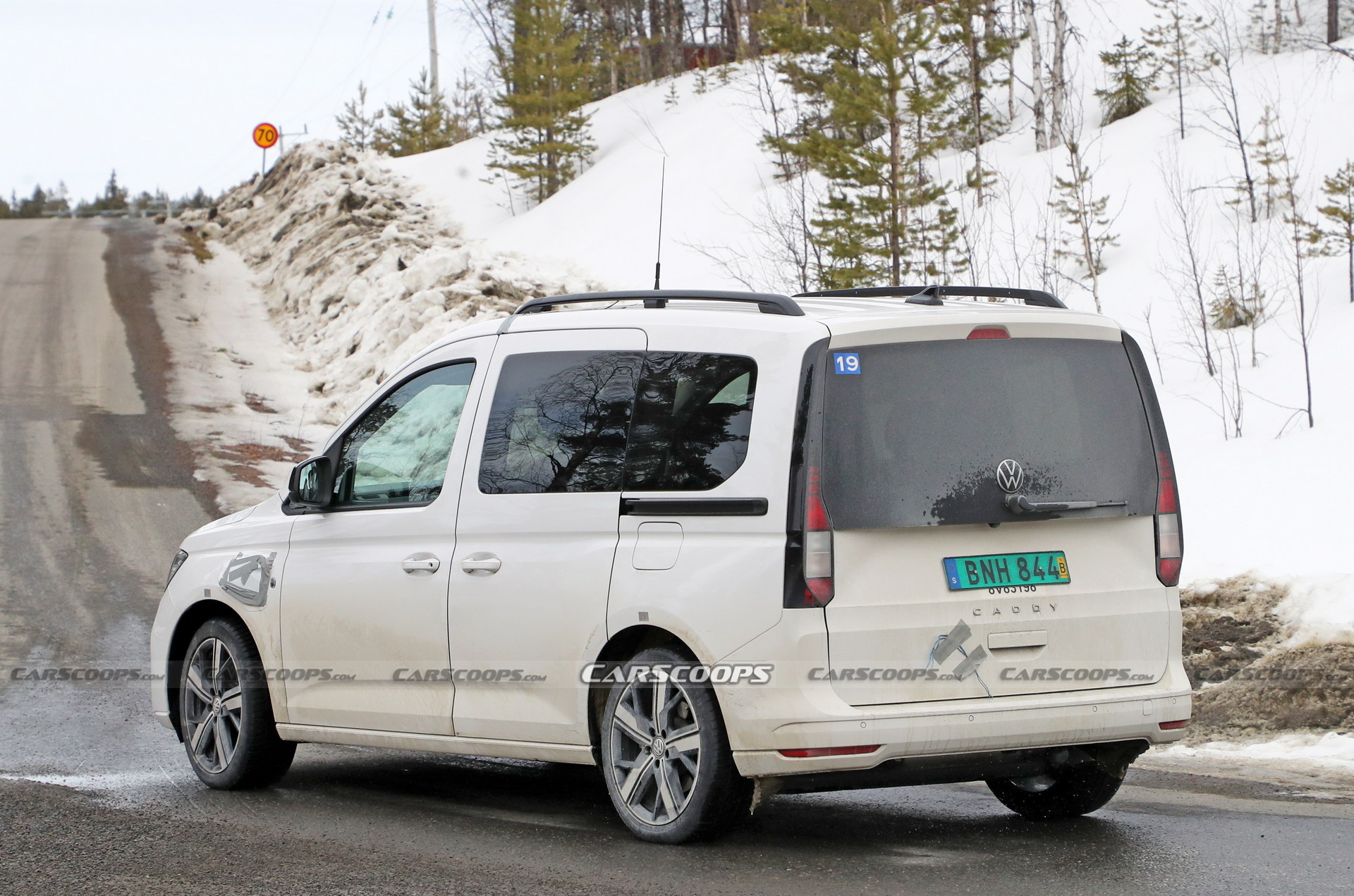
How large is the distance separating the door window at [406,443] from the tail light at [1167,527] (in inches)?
111

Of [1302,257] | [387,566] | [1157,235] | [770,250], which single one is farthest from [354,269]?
[387,566]

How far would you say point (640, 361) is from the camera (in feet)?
17.9

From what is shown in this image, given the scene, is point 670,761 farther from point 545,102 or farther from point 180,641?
point 545,102

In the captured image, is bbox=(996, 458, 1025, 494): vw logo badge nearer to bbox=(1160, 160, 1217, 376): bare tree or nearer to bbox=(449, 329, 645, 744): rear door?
bbox=(449, 329, 645, 744): rear door

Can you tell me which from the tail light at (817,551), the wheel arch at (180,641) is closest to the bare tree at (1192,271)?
the tail light at (817,551)

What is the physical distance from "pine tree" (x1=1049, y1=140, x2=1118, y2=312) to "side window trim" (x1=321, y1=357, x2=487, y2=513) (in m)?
11.5

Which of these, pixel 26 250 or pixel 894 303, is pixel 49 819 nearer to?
pixel 894 303

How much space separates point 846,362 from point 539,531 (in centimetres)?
142

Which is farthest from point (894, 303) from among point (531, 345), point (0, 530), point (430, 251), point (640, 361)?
point (430, 251)

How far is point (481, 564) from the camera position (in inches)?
221

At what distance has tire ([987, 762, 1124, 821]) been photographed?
222 inches

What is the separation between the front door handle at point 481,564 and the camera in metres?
5.57

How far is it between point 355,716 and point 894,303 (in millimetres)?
2939

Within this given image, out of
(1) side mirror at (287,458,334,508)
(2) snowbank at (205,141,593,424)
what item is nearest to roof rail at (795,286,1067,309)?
(1) side mirror at (287,458,334,508)
